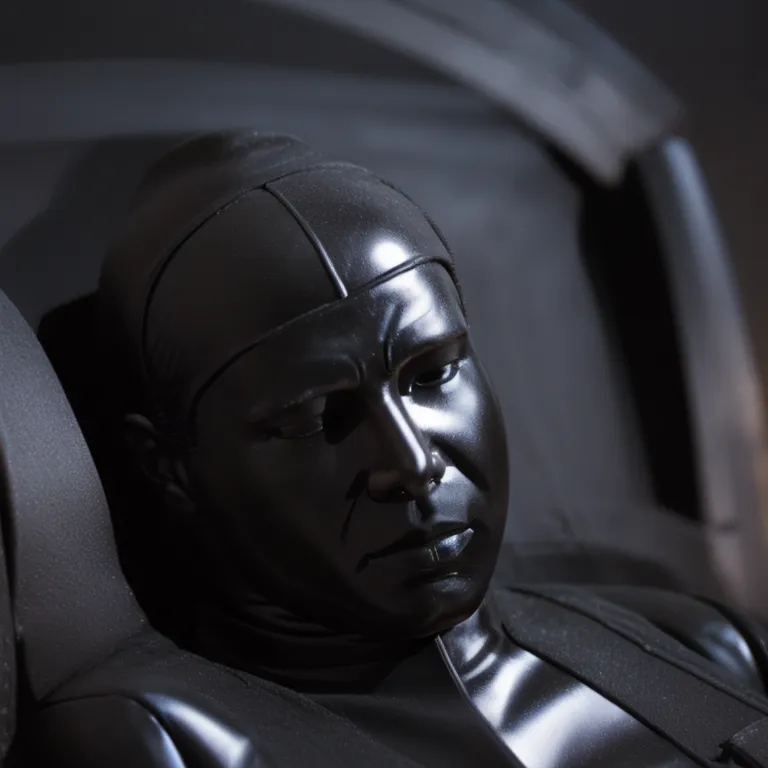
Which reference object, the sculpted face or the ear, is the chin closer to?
the sculpted face

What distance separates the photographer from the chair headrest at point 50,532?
934 mm

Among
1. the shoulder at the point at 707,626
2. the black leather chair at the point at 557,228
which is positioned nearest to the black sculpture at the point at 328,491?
the shoulder at the point at 707,626

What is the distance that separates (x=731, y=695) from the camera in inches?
44.9

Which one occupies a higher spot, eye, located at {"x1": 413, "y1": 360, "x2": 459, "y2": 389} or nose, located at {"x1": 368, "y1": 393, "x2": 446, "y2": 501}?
eye, located at {"x1": 413, "y1": 360, "x2": 459, "y2": 389}

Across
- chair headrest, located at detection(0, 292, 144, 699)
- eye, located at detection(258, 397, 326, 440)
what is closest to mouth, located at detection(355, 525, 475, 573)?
eye, located at detection(258, 397, 326, 440)

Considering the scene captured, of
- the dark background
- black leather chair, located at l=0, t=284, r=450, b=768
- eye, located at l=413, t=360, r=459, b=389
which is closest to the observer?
black leather chair, located at l=0, t=284, r=450, b=768

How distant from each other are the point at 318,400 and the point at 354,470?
6 cm

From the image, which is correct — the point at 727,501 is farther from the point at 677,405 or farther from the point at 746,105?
the point at 746,105

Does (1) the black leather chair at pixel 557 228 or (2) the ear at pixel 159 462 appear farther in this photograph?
(1) the black leather chair at pixel 557 228

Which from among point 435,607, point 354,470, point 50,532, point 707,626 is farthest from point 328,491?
point 707,626

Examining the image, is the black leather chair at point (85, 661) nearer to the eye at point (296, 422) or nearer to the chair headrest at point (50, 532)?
the chair headrest at point (50, 532)

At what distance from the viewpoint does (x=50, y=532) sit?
96 centimetres

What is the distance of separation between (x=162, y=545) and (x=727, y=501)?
1063 mm

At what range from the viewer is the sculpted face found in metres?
0.95
